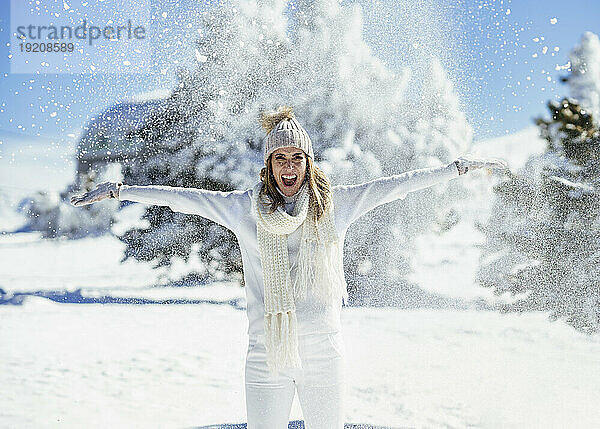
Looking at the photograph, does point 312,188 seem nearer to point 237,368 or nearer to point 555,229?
point 237,368

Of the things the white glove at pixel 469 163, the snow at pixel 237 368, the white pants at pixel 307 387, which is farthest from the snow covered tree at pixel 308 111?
the white pants at pixel 307 387

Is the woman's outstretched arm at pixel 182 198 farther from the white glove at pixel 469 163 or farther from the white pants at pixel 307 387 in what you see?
the white glove at pixel 469 163

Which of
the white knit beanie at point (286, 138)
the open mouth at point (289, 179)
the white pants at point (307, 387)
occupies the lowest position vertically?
the white pants at point (307, 387)

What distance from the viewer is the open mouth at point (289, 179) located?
4.54 ft

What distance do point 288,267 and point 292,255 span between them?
0.05 meters

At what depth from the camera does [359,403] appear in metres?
3.06

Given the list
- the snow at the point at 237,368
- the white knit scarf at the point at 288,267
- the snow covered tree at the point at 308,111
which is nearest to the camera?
the white knit scarf at the point at 288,267

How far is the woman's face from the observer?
54.3 inches

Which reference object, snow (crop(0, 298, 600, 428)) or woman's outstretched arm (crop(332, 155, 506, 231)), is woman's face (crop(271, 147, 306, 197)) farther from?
snow (crop(0, 298, 600, 428))

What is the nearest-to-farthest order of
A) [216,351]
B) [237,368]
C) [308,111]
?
[237,368]
[216,351]
[308,111]

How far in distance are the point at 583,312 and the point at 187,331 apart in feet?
7.90

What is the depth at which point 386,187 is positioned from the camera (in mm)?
1402

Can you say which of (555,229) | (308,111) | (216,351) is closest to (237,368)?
(216,351)

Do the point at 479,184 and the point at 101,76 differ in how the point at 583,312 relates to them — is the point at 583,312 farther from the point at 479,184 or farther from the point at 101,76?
the point at 101,76
